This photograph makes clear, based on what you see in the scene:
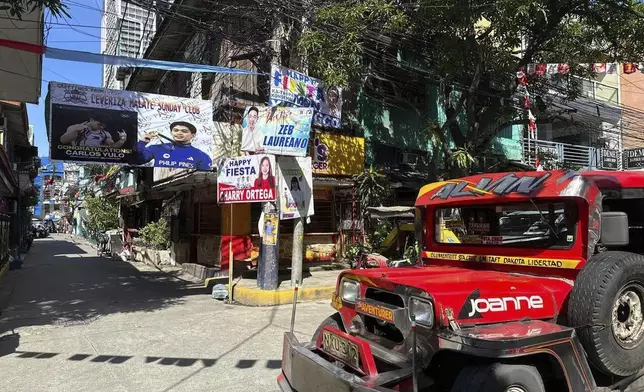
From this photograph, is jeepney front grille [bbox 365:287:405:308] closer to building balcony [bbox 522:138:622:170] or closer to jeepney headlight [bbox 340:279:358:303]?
jeepney headlight [bbox 340:279:358:303]

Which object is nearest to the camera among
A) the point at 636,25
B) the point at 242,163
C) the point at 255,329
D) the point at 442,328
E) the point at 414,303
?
the point at 442,328

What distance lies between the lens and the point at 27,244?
26.8 metres

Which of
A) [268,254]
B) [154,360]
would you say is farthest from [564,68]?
[154,360]

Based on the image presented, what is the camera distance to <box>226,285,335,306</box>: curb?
963 centimetres

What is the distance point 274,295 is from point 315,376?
641 cm

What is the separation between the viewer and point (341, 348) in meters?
3.46

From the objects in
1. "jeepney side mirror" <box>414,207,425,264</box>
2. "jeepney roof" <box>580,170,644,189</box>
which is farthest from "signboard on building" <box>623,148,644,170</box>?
"jeepney side mirror" <box>414,207,425,264</box>

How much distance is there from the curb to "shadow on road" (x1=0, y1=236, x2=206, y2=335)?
1333 millimetres

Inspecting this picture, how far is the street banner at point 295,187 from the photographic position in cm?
1012

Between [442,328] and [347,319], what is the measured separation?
1.12 metres

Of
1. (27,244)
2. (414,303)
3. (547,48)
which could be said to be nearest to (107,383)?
(414,303)

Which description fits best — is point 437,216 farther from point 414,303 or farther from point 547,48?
point 547,48

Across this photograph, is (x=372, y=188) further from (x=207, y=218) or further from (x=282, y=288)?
(x=207, y=218)

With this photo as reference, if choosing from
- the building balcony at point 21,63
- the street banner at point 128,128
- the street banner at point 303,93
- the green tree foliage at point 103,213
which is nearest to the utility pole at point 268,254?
the street banner at point 128,128
